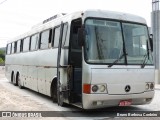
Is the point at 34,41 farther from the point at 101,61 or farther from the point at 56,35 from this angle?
the point at 101,61

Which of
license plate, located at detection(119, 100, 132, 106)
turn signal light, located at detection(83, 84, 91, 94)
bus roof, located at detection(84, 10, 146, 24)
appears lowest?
license plate, located at detection(119, 100, 132, 106)

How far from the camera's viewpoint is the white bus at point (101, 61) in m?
9.21

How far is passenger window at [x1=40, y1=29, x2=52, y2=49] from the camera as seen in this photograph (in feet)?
42.3

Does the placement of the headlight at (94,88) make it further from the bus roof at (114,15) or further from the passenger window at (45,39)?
the passenger window at (45,39)

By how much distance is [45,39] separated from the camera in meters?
13.5

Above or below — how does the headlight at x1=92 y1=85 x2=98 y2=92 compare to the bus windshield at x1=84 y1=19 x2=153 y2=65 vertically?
below

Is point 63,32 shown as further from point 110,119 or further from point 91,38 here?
point 110,119

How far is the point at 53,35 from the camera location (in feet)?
40.5

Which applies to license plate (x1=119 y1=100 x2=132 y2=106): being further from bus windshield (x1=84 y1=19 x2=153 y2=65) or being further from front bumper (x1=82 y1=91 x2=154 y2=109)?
bus windshield (x1=84 y1=19 x2=153 y2=65)

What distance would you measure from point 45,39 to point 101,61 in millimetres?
4709

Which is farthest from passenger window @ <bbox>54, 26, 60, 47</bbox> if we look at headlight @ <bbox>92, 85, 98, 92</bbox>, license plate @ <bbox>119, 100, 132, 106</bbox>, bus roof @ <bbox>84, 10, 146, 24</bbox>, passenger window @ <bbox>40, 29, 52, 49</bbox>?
license plate @ <bbox>119, 100, 132, 106</bbox>

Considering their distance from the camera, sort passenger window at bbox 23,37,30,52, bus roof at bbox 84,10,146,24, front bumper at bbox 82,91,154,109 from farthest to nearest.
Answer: passenger window at bbox 23,37,30,52
bus roof at bbox 84,10,146,24
front bumper at bbox 82,91,154,109

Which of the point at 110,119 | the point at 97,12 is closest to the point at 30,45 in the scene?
the point at 97,12

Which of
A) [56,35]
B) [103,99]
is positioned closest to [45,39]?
[56,35]
